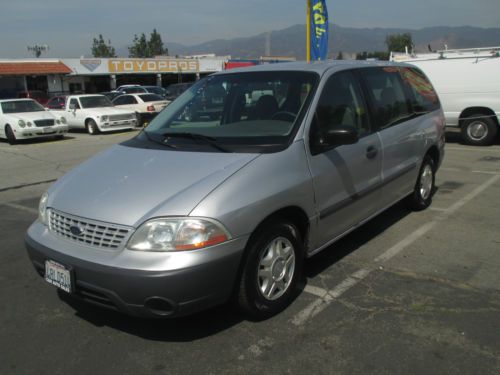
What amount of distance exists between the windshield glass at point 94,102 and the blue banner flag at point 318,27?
8.70m

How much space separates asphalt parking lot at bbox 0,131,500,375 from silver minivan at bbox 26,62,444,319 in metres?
0.33

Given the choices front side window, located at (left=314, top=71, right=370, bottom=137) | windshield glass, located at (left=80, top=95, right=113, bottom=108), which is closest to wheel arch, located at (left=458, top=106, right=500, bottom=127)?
front side window, located at (left=314, top=71, right=370, bottom=137)

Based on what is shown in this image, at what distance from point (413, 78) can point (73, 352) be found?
4.66 meters

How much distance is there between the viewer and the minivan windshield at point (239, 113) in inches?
140

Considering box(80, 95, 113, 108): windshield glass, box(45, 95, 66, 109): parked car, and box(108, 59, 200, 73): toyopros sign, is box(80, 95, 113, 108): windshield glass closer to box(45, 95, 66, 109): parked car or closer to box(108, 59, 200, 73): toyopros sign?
box(45, 95, 66, 109): parked car

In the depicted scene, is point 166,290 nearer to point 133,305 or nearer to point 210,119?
point 133,305

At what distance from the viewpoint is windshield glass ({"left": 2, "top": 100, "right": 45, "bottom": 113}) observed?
15.7 m

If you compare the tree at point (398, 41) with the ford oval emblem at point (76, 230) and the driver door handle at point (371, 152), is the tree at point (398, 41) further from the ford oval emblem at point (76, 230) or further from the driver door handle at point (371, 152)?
the ford oval emblem at point (76, 230)

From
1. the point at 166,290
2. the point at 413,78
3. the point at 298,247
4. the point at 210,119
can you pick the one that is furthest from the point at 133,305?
the point at 413,78

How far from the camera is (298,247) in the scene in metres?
3.51

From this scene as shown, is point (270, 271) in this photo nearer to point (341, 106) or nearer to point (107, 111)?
point (341, 106)

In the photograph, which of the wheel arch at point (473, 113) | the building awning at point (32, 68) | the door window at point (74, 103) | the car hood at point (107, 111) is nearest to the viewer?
the wheel arch at point (473, 113)

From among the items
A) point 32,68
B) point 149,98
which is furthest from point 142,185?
point 32,68

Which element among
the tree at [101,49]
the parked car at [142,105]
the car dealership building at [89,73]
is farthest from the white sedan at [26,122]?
the tree at [101,49]
